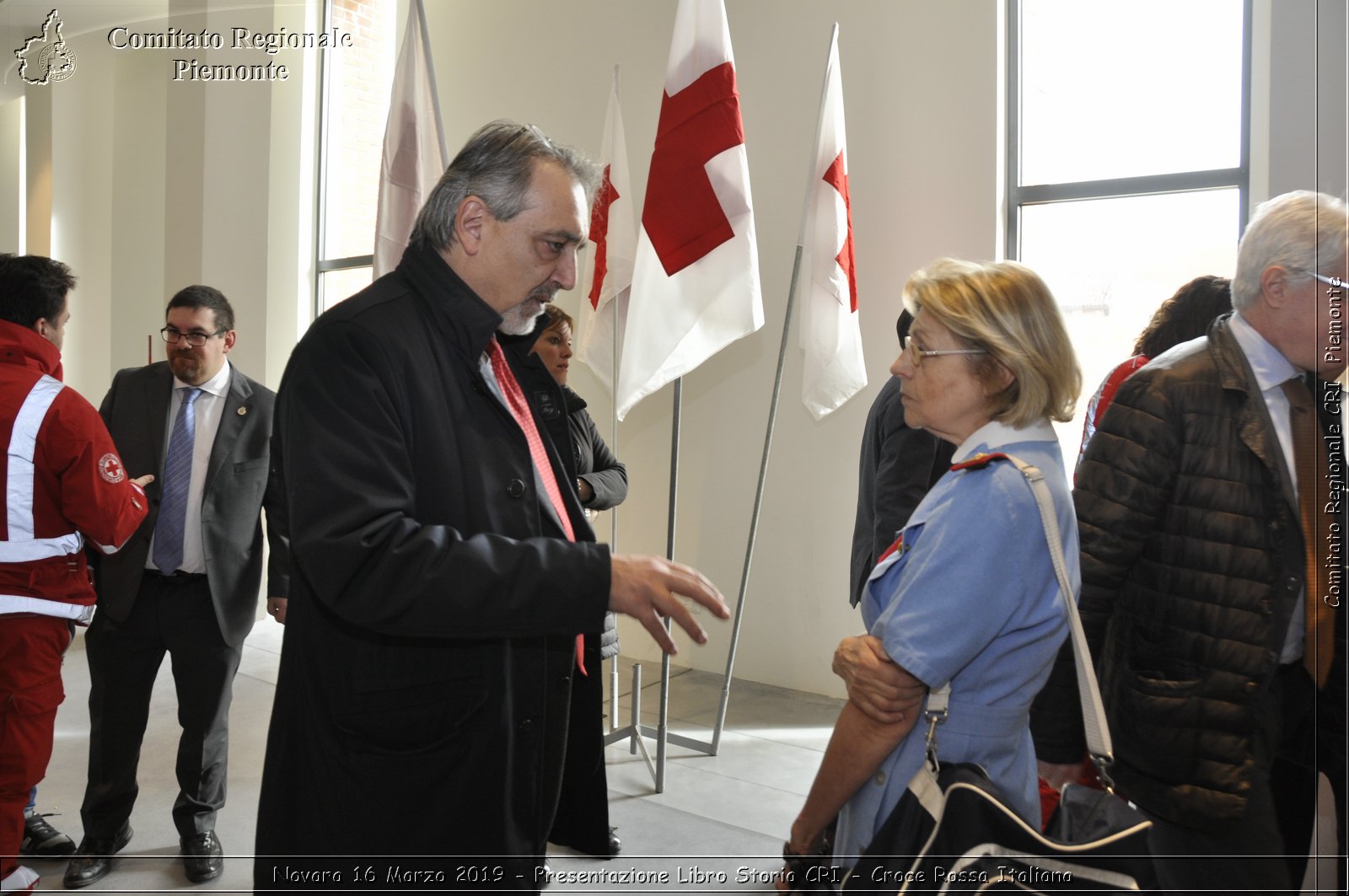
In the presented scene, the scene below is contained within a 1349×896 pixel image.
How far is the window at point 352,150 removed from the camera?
7.24 m

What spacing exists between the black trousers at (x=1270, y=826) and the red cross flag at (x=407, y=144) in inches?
137

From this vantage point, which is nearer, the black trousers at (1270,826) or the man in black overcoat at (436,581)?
the man in black overcoat at (436,581)

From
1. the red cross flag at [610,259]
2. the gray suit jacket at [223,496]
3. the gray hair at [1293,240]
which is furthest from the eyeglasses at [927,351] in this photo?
the red cross flag at [610,259]

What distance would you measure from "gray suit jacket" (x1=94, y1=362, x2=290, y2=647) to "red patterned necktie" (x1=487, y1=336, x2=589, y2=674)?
1908 millimetres

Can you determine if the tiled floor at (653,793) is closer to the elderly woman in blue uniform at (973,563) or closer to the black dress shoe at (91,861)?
the black dress shoe at (91,861)

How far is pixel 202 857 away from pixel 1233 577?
303 cm

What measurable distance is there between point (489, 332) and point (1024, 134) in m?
3.76

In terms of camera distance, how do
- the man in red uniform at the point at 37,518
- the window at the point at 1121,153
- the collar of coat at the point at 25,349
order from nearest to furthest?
the man in red uniform at the point at 37,518
the collar of coat at the point at 25,349
the window at the point at 1121,153

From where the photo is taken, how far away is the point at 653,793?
12.2 ft

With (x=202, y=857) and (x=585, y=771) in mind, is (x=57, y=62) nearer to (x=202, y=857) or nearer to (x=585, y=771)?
(x=202, y=857)

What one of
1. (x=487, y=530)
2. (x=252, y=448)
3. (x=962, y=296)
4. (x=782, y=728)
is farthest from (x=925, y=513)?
(x=782, y=728)

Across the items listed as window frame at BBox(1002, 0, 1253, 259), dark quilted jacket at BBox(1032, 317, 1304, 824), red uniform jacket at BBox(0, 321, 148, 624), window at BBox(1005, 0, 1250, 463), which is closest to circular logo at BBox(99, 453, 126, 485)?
red uniform jacket at BBox(0, 321, 148, 624)

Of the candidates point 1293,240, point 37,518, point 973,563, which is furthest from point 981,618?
point 37,518

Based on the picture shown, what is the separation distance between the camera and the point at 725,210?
348cm
